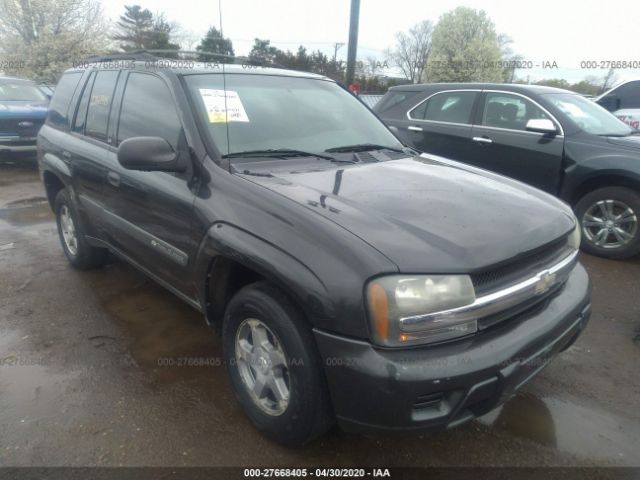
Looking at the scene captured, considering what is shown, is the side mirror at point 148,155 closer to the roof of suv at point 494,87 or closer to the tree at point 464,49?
the roof of suv at point 494,87

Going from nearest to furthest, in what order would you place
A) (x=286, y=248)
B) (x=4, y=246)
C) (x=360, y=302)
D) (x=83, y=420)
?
(x=360, y=302), (x=286, y=248), (x=83, y=420), (x=4, y=246)

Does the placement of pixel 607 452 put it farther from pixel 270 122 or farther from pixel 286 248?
pixel 270 122

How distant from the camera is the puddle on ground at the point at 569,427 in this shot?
7.52 ft

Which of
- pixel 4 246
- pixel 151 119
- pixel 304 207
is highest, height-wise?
pixel 151 119

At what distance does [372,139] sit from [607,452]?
2230 millimetres

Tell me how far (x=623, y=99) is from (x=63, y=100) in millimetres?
9886

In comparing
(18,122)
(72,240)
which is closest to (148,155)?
(72,240)

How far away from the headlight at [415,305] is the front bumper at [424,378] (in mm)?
54

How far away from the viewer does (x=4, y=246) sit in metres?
4.96

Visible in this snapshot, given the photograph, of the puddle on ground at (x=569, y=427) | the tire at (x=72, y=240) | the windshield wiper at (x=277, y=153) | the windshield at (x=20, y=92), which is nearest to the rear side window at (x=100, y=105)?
the tire at (x=72, y=240)

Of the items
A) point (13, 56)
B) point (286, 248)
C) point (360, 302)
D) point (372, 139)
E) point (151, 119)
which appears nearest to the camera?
point (360, 302)

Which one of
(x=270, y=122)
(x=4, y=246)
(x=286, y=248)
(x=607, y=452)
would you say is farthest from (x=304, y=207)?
(x=4, y=246)

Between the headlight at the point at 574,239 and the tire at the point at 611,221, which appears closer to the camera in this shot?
the headlight at the point at 574,239

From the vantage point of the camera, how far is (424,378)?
1.70 metres
